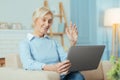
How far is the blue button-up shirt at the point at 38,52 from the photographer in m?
2.34

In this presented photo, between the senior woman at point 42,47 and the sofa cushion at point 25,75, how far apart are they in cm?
14

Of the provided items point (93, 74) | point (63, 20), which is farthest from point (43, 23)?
point (63, 20)

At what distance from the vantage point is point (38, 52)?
8.10 ft

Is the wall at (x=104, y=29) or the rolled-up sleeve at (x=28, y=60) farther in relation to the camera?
the wall at (x=104, y=29)

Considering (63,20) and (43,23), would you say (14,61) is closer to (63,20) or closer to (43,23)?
(43,23)

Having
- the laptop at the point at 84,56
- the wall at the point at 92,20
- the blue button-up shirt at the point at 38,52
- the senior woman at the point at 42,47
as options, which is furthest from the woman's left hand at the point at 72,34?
the wall at the point at 92,20

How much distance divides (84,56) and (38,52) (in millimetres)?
481

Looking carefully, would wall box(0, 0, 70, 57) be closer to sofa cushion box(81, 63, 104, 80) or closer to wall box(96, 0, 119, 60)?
wall box(96, 0, 119, 60)

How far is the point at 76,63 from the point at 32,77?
345mm

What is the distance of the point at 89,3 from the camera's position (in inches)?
222

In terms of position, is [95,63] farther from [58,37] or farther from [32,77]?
[58,37]

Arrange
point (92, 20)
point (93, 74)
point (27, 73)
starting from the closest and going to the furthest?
point (27, 73) < point (93, 74) < point (92, 20)

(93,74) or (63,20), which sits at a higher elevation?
(63,20)

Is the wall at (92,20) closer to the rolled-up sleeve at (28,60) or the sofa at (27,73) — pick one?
the sofa at (27,73)
